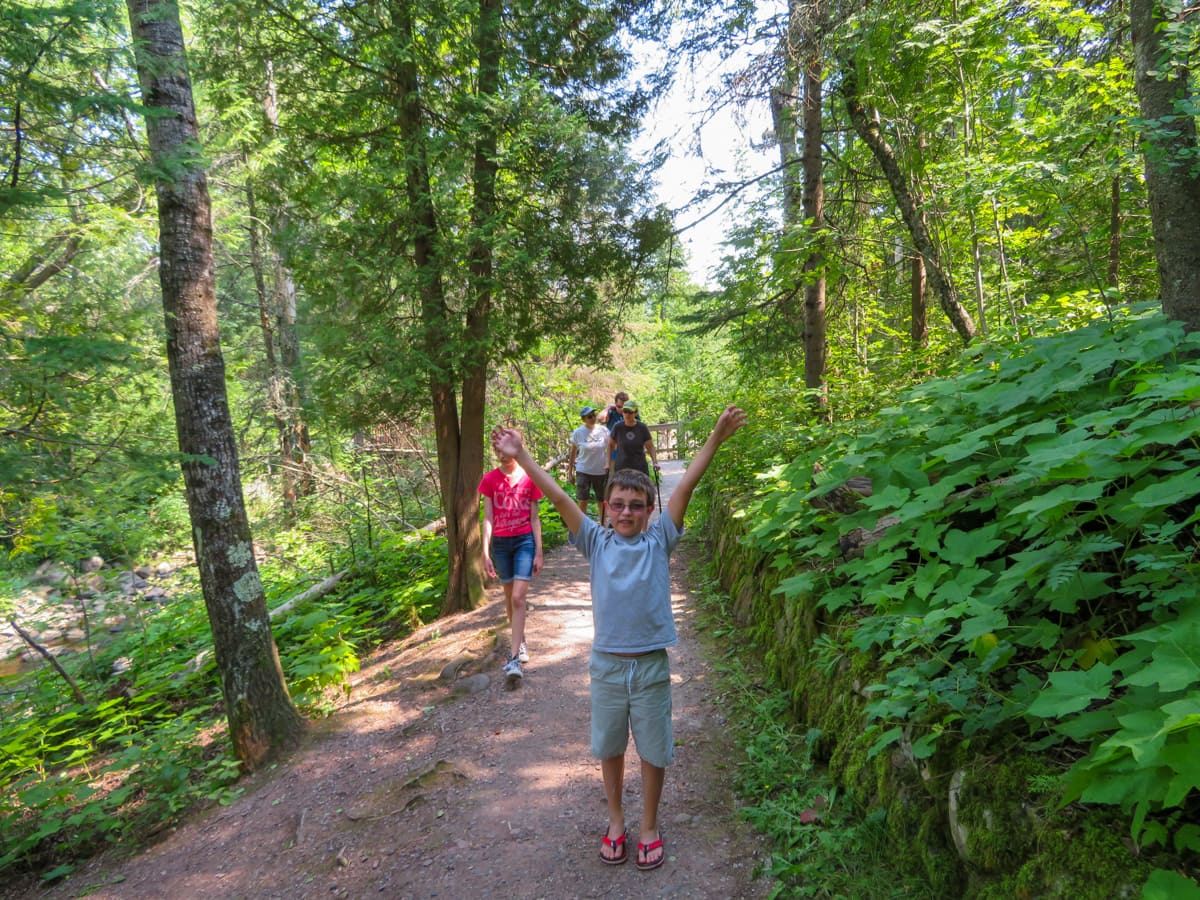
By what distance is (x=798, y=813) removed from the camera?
295 centimetres

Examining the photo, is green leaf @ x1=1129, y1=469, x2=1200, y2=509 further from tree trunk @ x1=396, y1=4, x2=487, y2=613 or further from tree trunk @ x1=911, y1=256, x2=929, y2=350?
tree trunk @ x1=911, y1=256, x2=929, y2=350

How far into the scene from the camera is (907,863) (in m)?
2.30

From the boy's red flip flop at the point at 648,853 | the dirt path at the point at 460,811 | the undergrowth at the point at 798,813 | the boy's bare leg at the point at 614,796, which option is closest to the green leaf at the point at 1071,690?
the undergrowth at the point at 798,813

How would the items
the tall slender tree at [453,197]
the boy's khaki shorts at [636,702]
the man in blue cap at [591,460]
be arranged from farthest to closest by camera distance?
the man in blue cap at [591,460] → the tall slender tree at [453,197] → the boy's khaki shorts at [636,702]

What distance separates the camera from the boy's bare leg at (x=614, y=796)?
2.89 meters

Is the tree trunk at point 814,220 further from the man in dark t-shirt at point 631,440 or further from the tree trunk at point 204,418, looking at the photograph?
the tree trunk at point 204,418

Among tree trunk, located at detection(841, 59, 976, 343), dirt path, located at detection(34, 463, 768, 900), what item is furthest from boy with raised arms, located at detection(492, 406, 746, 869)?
tree trunk, located at detection(841, 59, 976, 343)

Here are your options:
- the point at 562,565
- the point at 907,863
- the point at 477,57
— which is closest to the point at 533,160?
the point at 477,57

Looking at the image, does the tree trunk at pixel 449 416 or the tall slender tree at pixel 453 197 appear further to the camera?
the tree trunk at pixel 449 416

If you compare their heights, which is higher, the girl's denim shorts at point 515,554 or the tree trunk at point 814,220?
the tree trunk at point 814,220

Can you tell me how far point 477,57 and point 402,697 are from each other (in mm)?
6819

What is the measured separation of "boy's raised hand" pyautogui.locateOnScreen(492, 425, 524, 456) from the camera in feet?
9.05

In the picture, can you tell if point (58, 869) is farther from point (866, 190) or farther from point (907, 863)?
point (866, 190)

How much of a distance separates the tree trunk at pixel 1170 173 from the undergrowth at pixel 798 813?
3.17 meters
